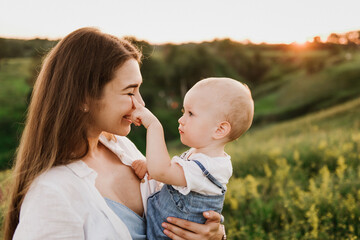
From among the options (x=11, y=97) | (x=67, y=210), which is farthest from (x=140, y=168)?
(x=11, y=97)

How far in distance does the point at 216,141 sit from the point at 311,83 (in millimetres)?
46198

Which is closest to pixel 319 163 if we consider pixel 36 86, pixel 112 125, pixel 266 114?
pixel 112 125

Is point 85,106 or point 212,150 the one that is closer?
point 85,106

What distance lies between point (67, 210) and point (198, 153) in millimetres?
923

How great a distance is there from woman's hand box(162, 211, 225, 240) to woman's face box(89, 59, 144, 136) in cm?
73

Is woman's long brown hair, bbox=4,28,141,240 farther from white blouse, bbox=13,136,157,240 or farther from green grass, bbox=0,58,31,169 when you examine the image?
green grass, bbox=0,58,31,169

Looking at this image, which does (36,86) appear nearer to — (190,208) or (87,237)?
(87,237)

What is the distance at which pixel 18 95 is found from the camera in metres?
32.6

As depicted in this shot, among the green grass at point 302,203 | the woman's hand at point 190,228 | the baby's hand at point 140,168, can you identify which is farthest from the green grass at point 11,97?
the woman's hand at point 190,228

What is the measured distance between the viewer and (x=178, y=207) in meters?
2.14

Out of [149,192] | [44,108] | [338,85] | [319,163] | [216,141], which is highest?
[44,108]

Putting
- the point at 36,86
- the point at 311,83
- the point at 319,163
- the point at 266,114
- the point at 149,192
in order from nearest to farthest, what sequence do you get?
the point at 36,86 → the point at 149,192 → the point at 319,163 → the point at 266,114 → the point at 311,83

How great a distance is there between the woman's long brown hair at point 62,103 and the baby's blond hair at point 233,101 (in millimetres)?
707

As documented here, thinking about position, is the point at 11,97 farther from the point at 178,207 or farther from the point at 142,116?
the point at 178,207
